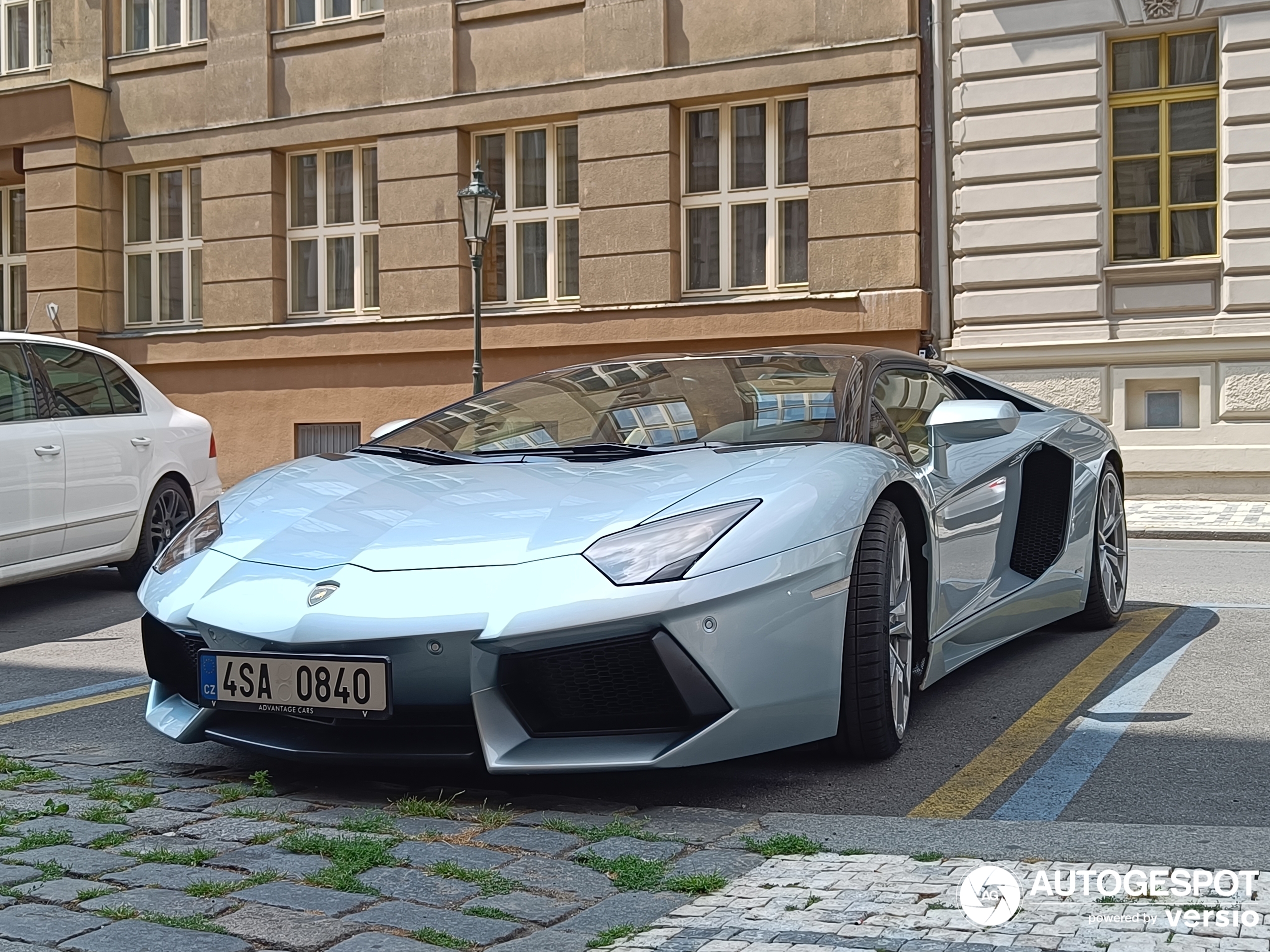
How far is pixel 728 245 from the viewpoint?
54.4 feet

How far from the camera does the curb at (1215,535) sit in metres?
11.6

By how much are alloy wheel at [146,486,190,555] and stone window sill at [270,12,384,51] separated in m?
11.2

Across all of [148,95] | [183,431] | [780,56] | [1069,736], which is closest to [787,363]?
[1069,736]

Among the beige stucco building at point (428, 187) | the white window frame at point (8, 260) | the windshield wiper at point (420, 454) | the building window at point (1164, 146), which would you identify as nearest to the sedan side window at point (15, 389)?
the windshield wiper at point (420, 454)

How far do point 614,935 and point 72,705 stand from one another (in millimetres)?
3097

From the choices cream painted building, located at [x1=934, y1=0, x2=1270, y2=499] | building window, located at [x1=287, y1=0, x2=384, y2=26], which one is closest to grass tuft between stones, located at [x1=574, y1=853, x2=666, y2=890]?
cream painted building, located at [x1=934, y1=0, x2=1270, y2=499]

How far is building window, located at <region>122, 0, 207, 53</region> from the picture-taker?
19469 mm

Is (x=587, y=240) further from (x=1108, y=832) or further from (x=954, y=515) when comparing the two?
(x=1108, y=832)

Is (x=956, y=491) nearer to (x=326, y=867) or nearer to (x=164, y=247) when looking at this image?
(x=326, y=867)

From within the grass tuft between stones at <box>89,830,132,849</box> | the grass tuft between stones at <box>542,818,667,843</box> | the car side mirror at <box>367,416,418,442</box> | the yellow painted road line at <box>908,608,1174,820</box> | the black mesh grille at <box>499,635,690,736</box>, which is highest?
the car side mirror at <box>367,416,418,442</box>

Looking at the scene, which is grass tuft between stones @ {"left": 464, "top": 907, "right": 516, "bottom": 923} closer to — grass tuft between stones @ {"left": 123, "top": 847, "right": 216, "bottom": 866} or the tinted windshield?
grass tuft between stones @ {"left": 123, "top": 847, "right": 216, "bottom": 866}

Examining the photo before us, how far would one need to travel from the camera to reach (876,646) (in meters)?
3.76

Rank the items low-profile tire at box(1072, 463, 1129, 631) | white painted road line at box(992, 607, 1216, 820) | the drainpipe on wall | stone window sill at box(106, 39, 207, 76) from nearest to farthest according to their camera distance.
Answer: white painted road line at box(992, 607, 1216, 820) < low-profile tire at box(1072, 463, 1129, 631) < the drainpipe on wall < stone window sill at box(106, 39, 207, 76)

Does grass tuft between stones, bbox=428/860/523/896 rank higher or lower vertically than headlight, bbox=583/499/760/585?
lower
